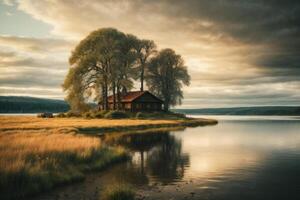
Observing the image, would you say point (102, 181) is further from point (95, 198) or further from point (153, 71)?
point (153, 71)

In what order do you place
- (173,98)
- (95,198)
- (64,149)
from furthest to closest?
(173,98) → (64,149) → (95,198)

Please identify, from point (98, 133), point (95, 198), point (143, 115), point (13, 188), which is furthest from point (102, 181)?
point (143, 115)

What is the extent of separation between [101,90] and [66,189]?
68533mm

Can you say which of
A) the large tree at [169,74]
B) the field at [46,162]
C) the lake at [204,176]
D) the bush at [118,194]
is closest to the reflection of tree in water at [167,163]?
the lake at [204,176]

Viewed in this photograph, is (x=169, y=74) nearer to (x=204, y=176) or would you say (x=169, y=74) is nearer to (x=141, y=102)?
(x=141, y=102)

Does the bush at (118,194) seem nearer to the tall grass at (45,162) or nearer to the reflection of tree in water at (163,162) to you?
the tall grass at (45,162)

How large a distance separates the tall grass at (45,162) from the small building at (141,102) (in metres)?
59.9

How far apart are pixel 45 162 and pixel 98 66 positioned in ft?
203

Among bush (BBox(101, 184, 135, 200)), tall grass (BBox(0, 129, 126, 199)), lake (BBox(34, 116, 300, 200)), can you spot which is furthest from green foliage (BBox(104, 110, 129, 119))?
bush (BBox(101, 184, 135, 200))

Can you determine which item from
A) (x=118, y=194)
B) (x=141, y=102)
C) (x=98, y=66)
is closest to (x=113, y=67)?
(x=98, y=66)

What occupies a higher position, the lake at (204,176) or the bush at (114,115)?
the bush at (114,115)

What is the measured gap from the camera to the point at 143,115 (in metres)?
79.1

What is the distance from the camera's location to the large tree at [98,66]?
71.7 m

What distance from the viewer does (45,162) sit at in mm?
17297
